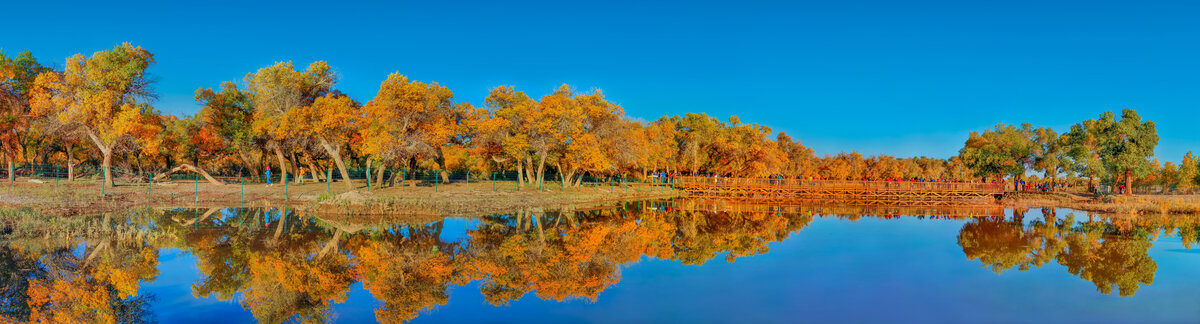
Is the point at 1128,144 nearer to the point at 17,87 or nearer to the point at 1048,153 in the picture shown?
the point at 1048,153

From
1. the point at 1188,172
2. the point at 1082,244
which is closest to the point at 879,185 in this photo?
the point at 1082,244

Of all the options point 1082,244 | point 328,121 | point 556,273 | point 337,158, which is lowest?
point 1082,244

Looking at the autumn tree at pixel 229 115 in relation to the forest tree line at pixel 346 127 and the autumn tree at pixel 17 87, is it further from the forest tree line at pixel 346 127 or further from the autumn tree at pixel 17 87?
the autumn tree at pixel 17 87

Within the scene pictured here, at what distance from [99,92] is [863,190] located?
55.0 m

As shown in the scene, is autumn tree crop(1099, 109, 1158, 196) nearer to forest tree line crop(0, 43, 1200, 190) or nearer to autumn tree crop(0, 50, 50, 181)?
forest tree line crop(0, 43, 1200, 190)

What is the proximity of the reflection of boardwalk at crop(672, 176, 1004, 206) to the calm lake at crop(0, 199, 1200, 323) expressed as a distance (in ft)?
87.7

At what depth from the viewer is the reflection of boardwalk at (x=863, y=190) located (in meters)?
52.1

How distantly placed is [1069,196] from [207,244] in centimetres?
6466

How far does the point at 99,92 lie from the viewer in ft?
112

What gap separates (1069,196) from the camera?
54.0 m

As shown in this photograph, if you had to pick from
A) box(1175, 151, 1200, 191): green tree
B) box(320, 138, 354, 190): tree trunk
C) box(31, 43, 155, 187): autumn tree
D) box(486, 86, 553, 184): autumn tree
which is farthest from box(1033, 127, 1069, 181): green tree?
box(31, 43, 155, 187): autumn tree

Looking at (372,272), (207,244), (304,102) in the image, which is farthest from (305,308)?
(304,102)

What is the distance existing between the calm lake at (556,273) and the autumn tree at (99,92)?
1348 cm

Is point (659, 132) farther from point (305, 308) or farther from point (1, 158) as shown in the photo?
point (1, 158)
